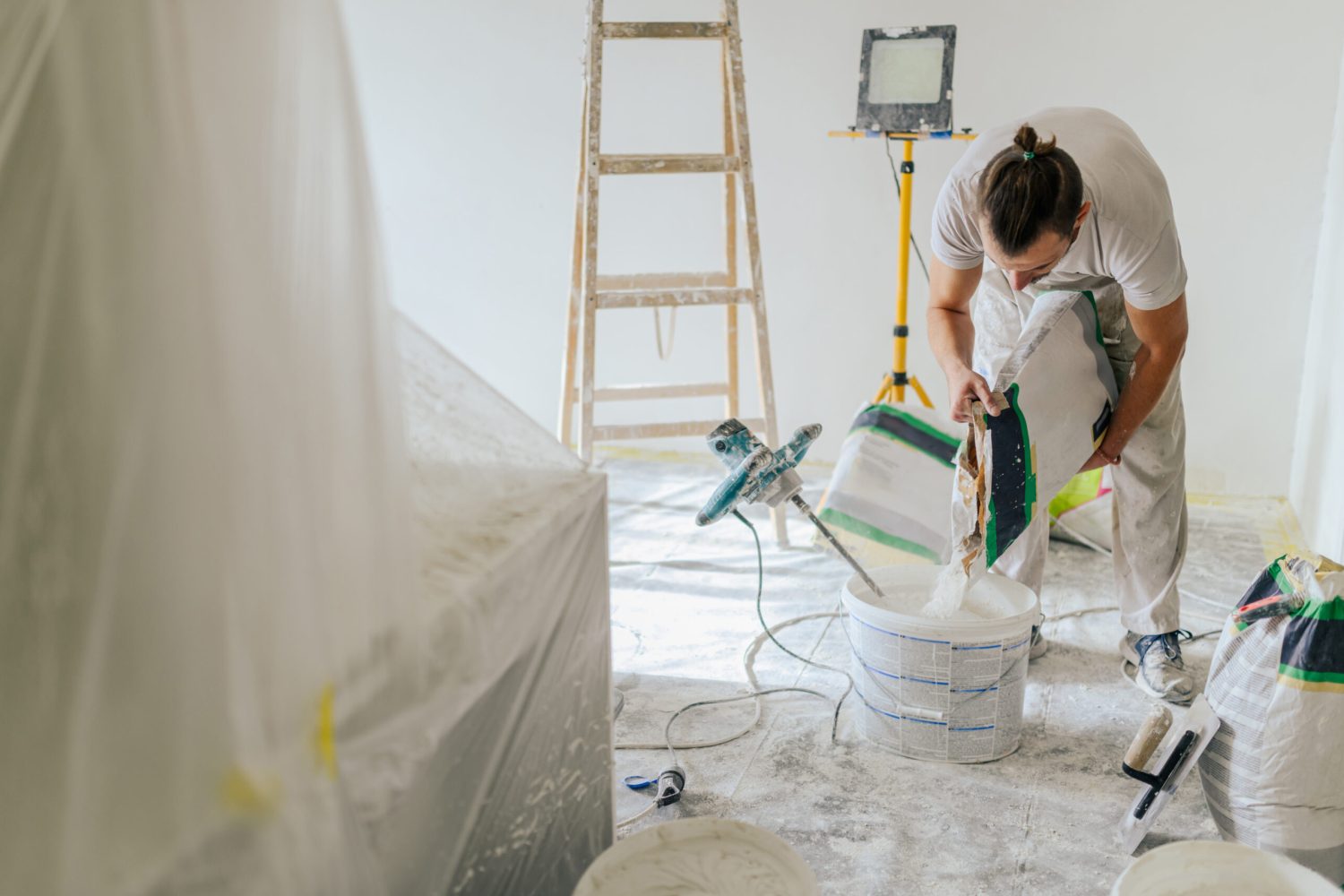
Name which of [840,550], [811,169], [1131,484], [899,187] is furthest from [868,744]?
[811,169]

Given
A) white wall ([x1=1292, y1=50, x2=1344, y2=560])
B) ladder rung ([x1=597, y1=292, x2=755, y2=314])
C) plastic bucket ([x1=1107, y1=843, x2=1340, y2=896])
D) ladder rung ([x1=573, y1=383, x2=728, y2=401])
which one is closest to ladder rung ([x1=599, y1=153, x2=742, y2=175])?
ladder rung ([x1=597, y1=292, x2=755, y2=314])

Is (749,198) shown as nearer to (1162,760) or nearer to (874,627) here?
(874,627)

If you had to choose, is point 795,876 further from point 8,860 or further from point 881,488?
point 881,488

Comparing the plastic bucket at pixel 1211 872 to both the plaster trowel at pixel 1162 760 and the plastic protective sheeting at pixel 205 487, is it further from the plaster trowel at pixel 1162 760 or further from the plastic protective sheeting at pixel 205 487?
the plastic protective sheeting at pixel 205 487

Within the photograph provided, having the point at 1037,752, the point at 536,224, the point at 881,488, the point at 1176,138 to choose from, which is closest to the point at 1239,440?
the point at 1176,138

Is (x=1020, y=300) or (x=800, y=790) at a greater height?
(x=1020, y=300)

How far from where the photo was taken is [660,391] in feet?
10.00

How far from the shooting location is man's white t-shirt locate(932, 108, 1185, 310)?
5.55ft

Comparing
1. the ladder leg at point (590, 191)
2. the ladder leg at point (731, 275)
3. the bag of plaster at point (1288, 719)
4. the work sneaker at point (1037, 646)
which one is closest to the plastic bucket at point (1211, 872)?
the bag of plaster at point (1288, 719)

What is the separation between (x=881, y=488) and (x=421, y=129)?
7.22 ft

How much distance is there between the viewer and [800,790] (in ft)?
5.56

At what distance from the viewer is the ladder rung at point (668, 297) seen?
8.74ft

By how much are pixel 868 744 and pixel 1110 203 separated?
973 millimetres

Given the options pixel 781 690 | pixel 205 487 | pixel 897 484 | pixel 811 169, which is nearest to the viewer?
pixel 205 487
